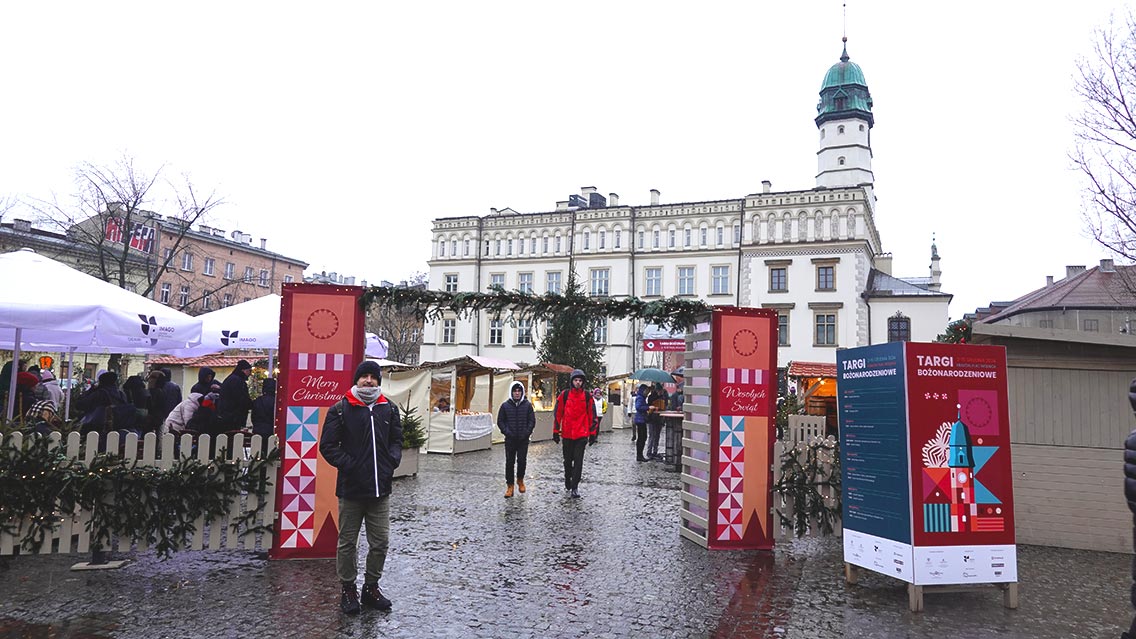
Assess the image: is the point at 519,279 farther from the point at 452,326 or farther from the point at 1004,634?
the point at 1004,634

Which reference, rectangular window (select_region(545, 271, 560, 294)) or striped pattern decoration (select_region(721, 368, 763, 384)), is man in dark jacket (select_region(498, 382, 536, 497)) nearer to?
striped pattern decoration (select_region(721, 368, 763, 384))

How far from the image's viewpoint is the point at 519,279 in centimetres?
5541

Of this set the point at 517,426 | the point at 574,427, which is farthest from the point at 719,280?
the point at 517,426

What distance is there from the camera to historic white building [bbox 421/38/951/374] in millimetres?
46094

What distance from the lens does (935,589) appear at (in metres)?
6.38

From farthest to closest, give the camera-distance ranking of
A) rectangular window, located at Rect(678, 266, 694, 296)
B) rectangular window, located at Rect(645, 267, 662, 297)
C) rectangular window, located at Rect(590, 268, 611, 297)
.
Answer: rectangular window, located at Rect(590, 268, 611, 297) → rectangular window, located at Rect(645, 267, 662, 297) → rectangular window, located at Rect(678, 266, 694, 296)

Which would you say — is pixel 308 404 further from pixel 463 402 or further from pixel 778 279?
pixel 778 279

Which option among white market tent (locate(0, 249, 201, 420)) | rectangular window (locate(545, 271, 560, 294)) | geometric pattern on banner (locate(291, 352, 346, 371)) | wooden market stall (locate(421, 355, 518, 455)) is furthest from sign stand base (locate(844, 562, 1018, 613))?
rectangular window (locate(545, 271, 560, 294))

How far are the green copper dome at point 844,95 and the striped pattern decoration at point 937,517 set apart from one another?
2158 inches

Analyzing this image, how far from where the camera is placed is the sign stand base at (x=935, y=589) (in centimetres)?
596

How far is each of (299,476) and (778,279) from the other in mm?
44559

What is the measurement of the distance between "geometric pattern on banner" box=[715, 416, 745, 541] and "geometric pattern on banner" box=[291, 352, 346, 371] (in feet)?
14.0

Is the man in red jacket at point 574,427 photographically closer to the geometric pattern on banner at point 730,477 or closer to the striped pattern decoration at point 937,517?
the geometric pattern on banner at point 730,477

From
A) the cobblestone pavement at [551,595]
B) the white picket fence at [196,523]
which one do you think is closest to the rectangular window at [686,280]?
the cobblestone pavement at [551,595]
